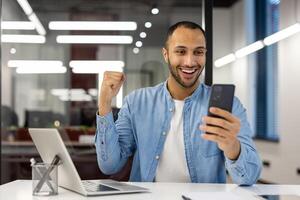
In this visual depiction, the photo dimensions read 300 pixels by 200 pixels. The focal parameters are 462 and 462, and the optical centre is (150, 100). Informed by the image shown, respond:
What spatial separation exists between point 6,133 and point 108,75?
9.70 ft

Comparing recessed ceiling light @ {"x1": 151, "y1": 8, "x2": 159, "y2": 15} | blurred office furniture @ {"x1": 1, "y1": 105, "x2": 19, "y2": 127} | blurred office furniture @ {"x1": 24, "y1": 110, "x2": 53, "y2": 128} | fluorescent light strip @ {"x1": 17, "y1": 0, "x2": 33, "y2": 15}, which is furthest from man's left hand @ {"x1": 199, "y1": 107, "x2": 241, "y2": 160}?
blurred office furniture @ {"x1": 1, "y1": 105, "x2": 19, "y2": 127}

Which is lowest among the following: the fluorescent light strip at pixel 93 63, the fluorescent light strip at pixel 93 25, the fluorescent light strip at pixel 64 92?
the fluorescent light strip at pixel 64 92

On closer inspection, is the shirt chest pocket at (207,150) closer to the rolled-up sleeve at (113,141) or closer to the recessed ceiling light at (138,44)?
the rolled-up sleeve at (113,141)

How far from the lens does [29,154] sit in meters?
4.20

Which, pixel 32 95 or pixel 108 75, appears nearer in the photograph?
pixel 108 75

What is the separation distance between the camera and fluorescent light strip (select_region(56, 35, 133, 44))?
4074mm

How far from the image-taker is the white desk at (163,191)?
148 centimetres

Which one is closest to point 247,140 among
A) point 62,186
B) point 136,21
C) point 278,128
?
point 62,186

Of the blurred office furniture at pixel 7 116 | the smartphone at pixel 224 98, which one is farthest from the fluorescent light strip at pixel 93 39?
the smartphone at pixel 224 98

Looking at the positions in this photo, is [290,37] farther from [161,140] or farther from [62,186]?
[62,186]

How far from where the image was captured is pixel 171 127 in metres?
2.07

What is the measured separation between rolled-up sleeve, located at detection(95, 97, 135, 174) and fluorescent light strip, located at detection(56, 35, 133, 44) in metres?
1.96

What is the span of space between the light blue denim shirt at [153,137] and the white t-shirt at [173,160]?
0.02 metres

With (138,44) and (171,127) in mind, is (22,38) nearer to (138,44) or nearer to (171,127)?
(138,44)
